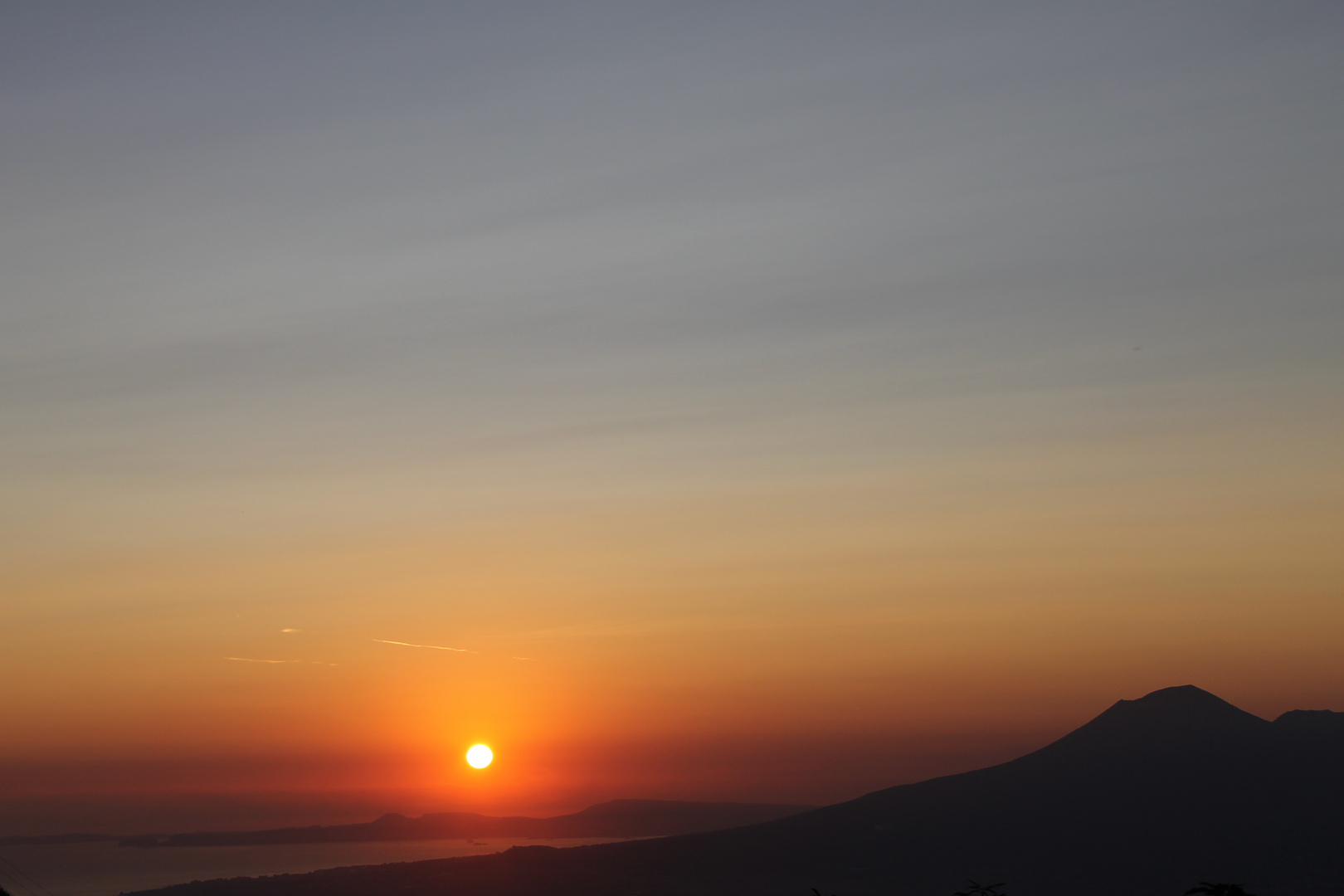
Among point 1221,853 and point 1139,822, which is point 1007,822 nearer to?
point 1139,822

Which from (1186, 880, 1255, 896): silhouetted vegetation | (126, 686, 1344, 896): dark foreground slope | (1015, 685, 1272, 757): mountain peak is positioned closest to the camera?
(1186, 880, 1255, 896): silhouetted vegetation

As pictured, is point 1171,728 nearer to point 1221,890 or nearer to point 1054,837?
point 1054,837

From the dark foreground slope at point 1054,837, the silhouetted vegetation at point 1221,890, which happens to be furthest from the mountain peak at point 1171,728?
the silhouetted vegetation at point 1221,890

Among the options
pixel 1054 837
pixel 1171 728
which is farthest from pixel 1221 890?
pixel 1171 728

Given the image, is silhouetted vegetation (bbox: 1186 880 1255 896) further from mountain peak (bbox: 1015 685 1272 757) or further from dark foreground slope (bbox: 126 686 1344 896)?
mountain peak (bbox: 1015 685 1272 757)

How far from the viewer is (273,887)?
187 meters

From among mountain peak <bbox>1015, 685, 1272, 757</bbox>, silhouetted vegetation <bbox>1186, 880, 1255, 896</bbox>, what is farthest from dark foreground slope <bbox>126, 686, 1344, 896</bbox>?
silhouetted vegetation <bbox>1186, 880, 1255, 896</bbox>

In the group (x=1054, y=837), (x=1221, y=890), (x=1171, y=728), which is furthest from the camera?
(x=1171, y=728)

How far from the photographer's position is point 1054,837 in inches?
6540

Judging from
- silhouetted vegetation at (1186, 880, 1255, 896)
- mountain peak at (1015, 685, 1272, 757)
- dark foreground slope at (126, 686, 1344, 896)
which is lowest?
silhouetted vegetation at (1186, 880, 1255, 896)

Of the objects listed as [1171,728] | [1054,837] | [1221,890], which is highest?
[1171,728]

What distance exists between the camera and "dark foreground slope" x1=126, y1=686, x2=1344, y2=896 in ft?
492

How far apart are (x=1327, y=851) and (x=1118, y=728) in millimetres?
55919

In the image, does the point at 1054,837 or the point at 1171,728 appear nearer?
the point at 1054,837
